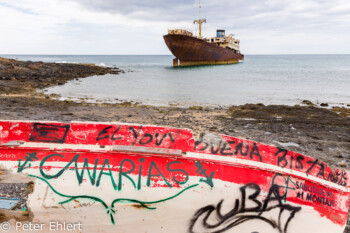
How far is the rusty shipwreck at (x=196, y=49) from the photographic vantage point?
51000 mm

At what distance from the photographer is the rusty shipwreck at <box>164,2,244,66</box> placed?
167ft

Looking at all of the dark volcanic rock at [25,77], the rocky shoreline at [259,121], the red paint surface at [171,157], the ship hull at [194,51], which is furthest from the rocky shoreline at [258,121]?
the ship hull at [194,51]

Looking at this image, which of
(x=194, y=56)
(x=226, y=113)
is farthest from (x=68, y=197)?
(x=194, y=56)

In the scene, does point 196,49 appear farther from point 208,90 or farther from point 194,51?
point 208,90

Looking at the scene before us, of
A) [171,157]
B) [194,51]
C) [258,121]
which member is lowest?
[258,121]

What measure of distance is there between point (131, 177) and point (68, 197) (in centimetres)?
74

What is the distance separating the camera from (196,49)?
55.5 metres

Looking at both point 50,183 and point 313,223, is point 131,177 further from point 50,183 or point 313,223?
point 313,223

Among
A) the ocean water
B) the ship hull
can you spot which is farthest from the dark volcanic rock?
the ship hull

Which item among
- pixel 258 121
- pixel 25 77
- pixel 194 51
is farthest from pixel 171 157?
pixel 194 51

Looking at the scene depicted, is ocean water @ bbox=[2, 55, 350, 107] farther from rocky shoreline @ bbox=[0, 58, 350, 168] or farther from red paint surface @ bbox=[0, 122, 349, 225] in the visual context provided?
red paint surface @ bbox=[0, 122, 349, 225]

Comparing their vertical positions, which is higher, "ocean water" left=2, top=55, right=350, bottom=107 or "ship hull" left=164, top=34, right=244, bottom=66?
"ship hull" left=164, top=34, right=244, bottom=66

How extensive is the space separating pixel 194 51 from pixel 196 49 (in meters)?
0.61

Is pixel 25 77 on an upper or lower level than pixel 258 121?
upper
